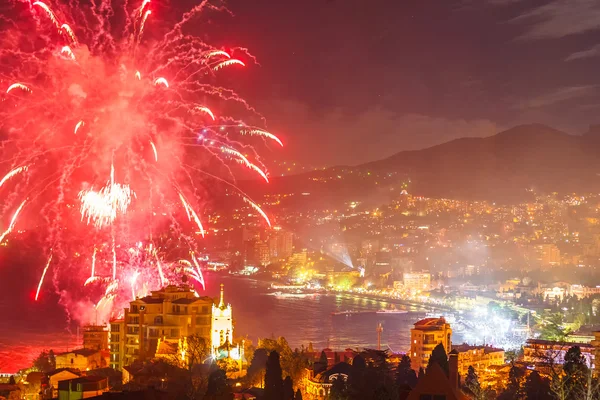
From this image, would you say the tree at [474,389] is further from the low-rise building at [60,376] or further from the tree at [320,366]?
the low-rise building at [60,376]

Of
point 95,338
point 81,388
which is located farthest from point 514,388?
point 95,338

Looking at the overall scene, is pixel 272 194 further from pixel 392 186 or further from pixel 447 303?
pixel 447 303

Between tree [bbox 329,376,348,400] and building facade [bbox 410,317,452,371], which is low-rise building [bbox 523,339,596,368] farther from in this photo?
tree [bbox 329,376,348,400]

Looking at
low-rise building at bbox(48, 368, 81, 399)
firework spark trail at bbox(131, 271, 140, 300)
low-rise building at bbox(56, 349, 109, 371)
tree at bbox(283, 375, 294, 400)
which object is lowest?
tree at bbox(283, 375, 294, 400)

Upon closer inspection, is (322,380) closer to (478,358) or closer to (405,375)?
(405,375)

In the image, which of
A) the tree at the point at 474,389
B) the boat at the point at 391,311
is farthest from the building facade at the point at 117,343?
the boat at the point at 391,311

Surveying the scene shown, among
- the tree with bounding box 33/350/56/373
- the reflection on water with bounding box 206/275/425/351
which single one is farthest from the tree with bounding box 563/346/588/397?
the reflection on water with bounding box 206/275/425/351

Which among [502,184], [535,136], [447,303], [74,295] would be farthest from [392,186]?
[74,295]
